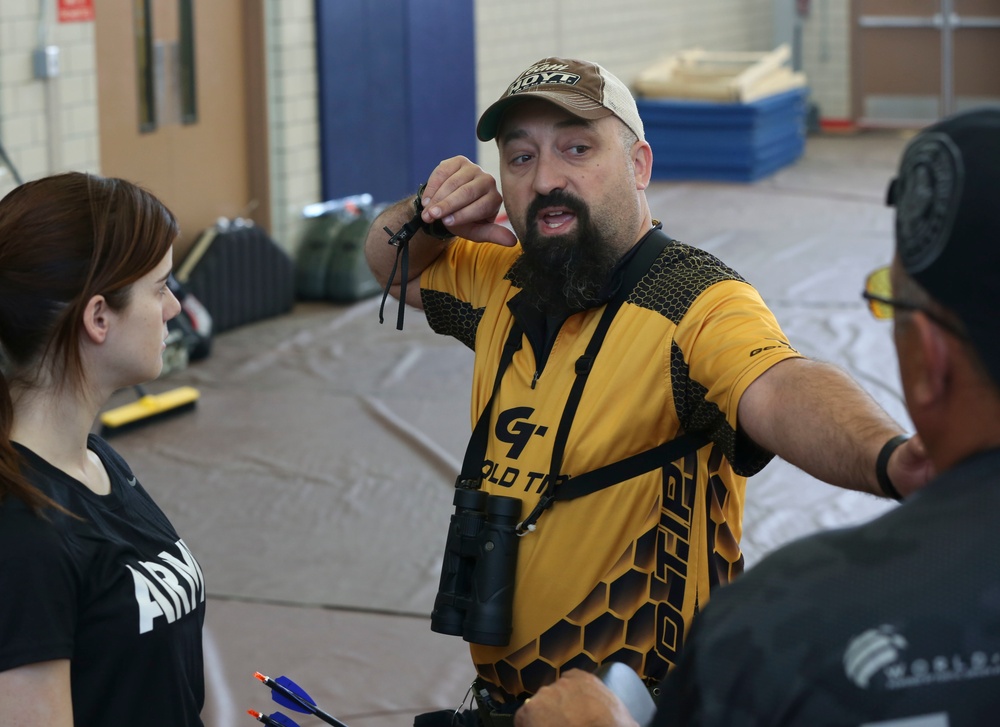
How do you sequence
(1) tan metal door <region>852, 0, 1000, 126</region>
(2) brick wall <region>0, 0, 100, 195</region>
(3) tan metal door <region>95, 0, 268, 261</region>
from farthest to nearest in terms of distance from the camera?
(1) tan metal door <region>852, 0, 1000, 126</region>, (3) tan metal door <region>95, 0, 268, 261</region>, (2) brick wall <region>0, 0, 100, 195</region>

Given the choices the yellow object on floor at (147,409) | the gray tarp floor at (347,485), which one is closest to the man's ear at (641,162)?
the gray tarp floor at (347,485)

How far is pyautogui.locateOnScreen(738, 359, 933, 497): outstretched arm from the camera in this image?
67.7 inches

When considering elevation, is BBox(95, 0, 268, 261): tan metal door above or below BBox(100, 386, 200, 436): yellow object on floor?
above

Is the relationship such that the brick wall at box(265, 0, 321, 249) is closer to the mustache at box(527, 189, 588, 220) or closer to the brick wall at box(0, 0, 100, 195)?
the brick wall at box(0, 0, 100, 195)

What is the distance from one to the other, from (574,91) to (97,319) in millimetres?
883

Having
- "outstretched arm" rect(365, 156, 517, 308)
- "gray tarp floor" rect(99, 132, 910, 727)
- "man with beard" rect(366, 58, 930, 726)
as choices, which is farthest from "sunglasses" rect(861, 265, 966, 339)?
"gray tarp floor" rect(99, 132, 910, 727)

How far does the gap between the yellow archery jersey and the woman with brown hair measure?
0.56m

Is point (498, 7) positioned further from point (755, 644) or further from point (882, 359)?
point (755, 644)

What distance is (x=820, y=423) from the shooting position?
179 cm

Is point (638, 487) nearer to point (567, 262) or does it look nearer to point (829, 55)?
point (567, 262)

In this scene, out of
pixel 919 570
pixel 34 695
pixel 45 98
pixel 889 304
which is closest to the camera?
pixel 919 570

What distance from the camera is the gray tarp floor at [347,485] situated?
12.4ft

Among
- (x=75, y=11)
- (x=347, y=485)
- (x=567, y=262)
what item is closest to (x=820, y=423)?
(x=567, y=262)

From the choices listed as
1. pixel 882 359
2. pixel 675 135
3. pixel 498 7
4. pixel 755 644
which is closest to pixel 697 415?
pixel 755 644
